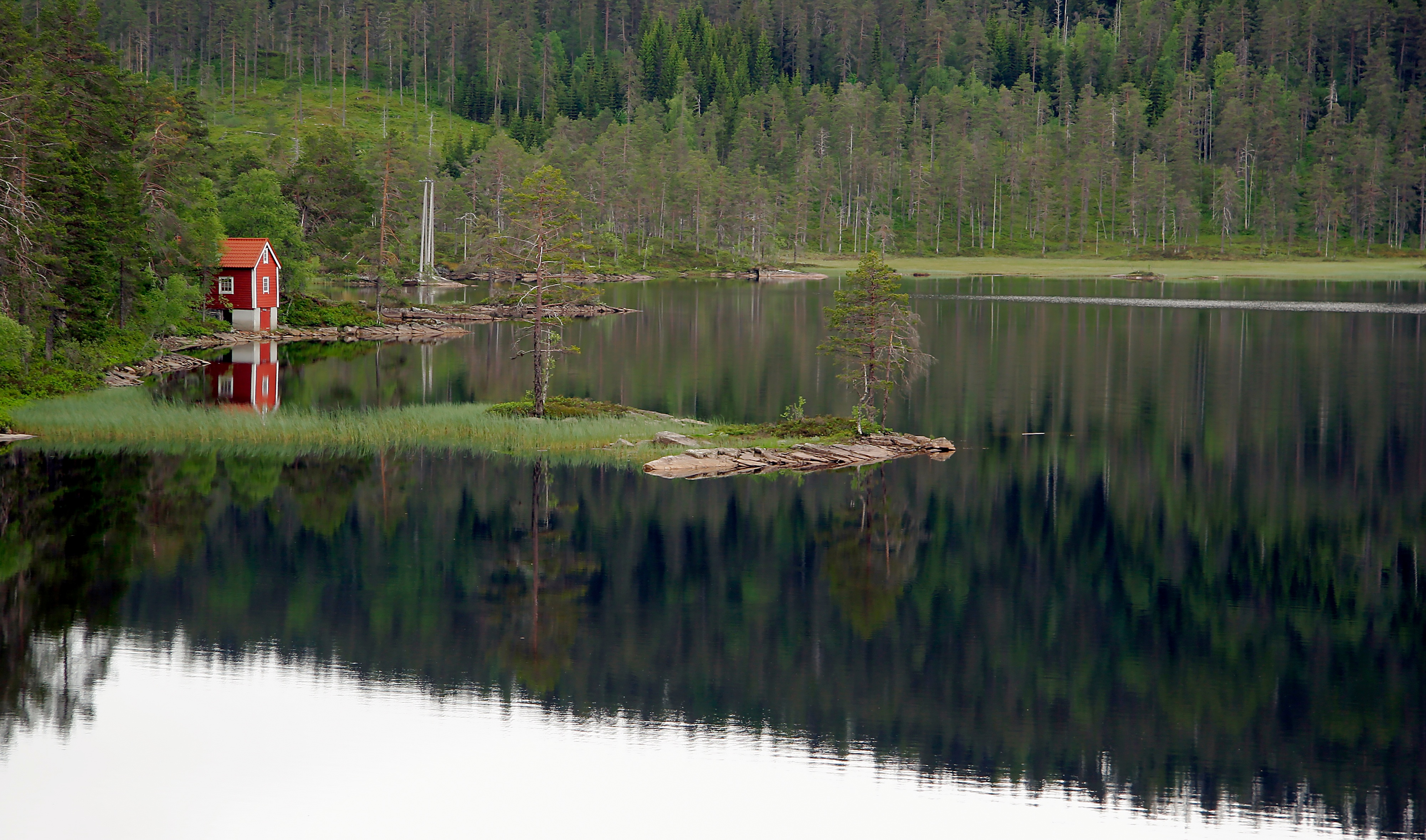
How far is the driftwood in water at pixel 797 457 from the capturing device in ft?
136

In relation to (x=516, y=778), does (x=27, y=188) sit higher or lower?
higher

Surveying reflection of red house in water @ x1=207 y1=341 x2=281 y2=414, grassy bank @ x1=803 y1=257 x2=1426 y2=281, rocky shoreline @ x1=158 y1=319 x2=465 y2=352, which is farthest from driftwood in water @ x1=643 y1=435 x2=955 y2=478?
grassy bank @ x1=803 y1=257 x2=1426 y2=281

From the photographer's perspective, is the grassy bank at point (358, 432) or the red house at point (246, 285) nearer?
the grassy bank at point (358, 432)

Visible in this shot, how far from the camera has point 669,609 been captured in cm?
2769

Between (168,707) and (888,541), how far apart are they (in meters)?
18.4

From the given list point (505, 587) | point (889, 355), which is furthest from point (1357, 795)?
point (889, 355)

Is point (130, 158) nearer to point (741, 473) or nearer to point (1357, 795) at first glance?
point (741, 473)

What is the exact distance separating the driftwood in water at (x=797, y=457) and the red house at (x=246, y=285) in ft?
169

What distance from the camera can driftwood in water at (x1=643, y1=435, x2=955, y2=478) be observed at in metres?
41.4

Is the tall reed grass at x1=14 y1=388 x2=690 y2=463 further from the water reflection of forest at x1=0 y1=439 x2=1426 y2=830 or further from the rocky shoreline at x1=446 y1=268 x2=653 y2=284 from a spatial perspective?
the rocky shoreline at x1=446 y1=268 x2=653 y2=284

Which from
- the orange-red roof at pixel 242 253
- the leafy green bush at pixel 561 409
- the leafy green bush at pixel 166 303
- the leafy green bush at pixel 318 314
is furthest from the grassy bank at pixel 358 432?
the leafy green bush at pixel 318 314

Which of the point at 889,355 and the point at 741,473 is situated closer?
the point at 741,473

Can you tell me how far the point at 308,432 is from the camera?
46.6 metres

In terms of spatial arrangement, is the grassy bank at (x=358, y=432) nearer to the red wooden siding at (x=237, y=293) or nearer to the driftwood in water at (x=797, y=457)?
the driftwood in water at (x=797, y=457)
